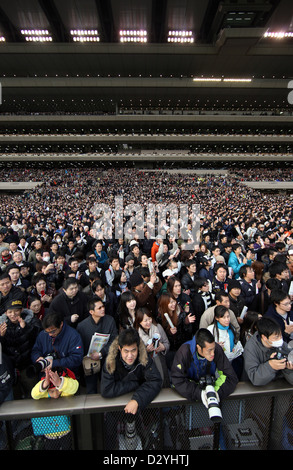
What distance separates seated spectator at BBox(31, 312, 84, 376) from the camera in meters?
2.09

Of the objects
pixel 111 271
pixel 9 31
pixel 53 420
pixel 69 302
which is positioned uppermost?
pixel 9 31

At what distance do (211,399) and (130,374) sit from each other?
0.61 m

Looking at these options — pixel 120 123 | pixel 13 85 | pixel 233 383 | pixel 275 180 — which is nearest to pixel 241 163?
pixel 275 180

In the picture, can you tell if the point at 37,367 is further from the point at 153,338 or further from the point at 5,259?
the point at 5,259

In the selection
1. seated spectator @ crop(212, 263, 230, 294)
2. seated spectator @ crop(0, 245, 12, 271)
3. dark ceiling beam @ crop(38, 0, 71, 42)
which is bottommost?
seated spectator @ crop(212, 263, 230, 294)

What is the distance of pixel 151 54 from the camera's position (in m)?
31.9

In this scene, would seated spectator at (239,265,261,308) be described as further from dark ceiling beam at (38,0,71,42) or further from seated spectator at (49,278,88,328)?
dark ceiling beam at (38,0,71,42)

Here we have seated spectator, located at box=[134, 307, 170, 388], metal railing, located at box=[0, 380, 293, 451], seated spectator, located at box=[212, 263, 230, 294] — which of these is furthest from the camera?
seated spectator, located at box=[212, 263, 230, 294]

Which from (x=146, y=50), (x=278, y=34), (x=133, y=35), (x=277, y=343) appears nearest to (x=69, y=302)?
(x=277, y=343)

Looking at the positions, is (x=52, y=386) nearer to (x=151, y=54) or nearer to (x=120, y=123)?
(x=151, y=54)

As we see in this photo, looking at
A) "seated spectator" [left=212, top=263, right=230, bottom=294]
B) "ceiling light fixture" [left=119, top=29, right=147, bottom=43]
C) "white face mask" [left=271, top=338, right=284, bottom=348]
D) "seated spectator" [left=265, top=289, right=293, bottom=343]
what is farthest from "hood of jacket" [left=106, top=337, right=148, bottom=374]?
"ceiling light fixture" [left=119, top=29, right=147, bottom=43]

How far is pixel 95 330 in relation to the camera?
2.46 metres

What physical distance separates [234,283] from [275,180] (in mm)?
38789

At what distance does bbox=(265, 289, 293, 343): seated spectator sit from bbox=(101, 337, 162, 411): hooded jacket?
1.71m
